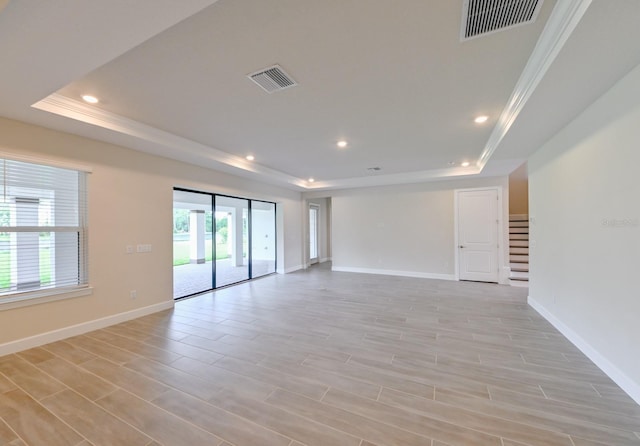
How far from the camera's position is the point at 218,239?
5.81m

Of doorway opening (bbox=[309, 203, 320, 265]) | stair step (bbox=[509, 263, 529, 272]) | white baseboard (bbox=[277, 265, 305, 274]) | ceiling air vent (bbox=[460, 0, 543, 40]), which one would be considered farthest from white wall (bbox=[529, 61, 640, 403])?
doorway opening (bbox=[309, 203, 320, 265])

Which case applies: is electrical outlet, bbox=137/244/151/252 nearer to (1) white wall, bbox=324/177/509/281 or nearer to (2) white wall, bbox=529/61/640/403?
(1) white wall, bbox=324/177/509/281

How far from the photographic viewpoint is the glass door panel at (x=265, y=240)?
7.67 m

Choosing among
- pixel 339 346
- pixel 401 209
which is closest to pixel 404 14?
pixel 339 346

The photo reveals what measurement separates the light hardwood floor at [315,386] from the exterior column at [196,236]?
245cm

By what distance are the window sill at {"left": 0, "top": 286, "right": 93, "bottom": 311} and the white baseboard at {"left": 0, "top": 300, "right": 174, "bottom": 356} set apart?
0.39 m

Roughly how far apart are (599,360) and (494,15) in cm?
325

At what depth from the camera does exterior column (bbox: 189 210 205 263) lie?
587 cm

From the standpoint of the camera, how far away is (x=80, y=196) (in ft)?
11.3

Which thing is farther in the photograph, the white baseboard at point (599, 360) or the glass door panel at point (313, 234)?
the glass door panel at point (313, 234)

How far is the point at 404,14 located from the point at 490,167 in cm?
478

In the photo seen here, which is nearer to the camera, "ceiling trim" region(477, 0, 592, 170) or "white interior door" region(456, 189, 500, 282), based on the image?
"ceiling trim" region(477, 0, 592, 170)

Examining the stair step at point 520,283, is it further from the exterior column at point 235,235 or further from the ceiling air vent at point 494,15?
the exterior column at point 235,235

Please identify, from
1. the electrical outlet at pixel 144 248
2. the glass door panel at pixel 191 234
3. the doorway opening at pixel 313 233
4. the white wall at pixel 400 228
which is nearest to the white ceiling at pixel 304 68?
the glass door panel at pixel 191 234
